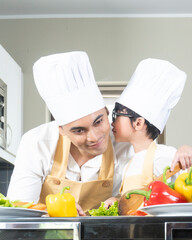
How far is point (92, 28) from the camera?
2.42 m

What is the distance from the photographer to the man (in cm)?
178

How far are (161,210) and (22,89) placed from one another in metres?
1.71

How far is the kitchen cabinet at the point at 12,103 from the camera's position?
2.40 metres

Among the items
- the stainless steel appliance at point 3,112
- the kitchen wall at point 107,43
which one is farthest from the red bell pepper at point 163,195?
the stainless steel appliance at point 3,112

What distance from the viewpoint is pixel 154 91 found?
73.0 inches

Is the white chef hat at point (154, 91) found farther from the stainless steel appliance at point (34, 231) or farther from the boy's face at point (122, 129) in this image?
the stainless steel appliance at point (34, 231)

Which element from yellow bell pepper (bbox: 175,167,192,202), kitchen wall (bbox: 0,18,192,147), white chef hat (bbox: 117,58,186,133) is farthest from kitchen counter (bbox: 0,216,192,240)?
kitchen wall (bbox: 0,18,192,147)

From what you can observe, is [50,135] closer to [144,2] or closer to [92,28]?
[92,28]

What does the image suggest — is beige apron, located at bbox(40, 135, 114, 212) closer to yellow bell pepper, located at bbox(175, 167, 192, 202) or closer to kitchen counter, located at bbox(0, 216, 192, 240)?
yellow bell pepper, located at bbox(175, 167, 192, 202)

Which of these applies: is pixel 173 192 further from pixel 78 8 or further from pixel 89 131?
pixel 78 8

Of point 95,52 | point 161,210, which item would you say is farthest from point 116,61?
point 161,210

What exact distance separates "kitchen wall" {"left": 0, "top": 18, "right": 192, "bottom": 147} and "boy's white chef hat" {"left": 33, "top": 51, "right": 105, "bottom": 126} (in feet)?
1.79

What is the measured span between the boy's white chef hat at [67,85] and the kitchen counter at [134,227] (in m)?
0.99

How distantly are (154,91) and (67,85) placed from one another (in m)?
0.33
